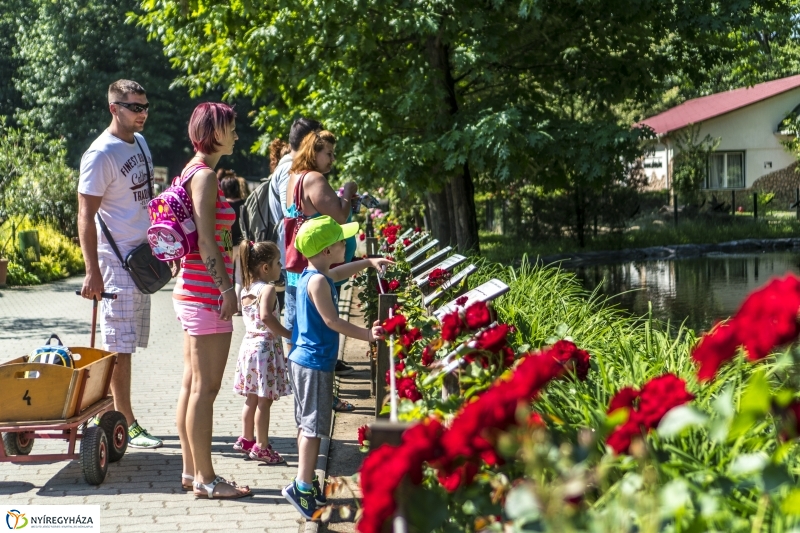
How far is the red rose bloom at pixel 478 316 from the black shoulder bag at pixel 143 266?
2.68m

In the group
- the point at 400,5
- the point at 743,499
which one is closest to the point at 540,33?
the point at 400,5

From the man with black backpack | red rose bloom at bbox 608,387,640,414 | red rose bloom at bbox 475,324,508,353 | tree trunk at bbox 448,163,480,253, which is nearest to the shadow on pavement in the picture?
the man with black backpack

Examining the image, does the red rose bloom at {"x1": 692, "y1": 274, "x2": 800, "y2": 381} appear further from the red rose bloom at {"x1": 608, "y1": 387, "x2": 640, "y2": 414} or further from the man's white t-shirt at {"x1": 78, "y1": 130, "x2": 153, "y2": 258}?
the man's white t-shirt at {"x1": 78, "y1": 130, "x2": 153, "y2": 258}

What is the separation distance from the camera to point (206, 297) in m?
5.02

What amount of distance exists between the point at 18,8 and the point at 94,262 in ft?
166

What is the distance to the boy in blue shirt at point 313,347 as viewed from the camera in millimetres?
4691

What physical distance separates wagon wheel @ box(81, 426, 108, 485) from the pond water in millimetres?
5807

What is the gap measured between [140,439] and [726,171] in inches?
1640

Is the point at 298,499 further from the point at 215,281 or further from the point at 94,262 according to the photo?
the point at 94,262

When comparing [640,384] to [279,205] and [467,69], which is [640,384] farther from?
[467,69]

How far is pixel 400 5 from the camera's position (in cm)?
1223

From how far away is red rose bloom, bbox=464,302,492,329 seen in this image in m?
3.72

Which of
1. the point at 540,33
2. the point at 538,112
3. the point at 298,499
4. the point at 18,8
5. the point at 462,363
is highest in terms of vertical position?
the point at 18,8

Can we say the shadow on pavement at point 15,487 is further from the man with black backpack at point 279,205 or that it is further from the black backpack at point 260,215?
the black backpack at point 260,215
